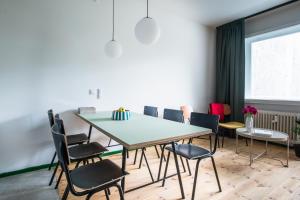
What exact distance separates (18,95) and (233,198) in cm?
284

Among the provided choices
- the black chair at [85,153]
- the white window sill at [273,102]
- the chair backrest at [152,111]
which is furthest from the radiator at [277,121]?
the black chair at [85,153]

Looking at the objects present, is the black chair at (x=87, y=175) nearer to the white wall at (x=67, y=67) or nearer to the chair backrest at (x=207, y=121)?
the chair backrest at (x=207, y=121)

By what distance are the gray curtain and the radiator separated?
36cm

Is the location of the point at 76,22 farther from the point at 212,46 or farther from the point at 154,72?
the point at 212,46

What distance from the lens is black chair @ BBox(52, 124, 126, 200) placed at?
1141 millimetres

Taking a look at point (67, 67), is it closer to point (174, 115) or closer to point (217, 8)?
point (174, 115)

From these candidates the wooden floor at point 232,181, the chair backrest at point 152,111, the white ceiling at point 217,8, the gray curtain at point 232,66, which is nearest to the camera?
the wooden floor at point 232,181

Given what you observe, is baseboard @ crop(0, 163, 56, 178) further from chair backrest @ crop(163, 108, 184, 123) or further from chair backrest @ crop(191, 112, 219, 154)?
chair backrest @ crop(191, 112, 219, 154)

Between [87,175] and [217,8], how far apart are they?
359 cm

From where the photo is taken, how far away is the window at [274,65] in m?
3.48

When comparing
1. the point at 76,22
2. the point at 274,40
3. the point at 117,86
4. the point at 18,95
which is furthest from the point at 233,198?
the point at 274,40

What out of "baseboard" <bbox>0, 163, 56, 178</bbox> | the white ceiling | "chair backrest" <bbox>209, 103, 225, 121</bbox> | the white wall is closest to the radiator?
"chair backrest" <bbox>209, 103, 225, 121</bbox>

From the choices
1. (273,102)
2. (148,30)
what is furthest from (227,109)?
(148,30)

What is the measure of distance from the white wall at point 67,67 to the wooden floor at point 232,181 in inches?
37.1
